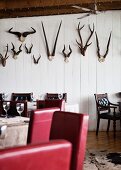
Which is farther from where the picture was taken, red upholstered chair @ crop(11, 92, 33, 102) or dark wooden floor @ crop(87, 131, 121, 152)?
red upholstered chair @ crop(11, 92, 33, 102)

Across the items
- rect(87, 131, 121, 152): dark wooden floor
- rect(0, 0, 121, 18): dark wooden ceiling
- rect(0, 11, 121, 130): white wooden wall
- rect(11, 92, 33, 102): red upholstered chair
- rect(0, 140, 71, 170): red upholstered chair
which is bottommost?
rect(87, 131, 121, 152): dark wooden floor

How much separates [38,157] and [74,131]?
2.59ft

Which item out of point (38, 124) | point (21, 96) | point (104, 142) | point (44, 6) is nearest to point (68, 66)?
point (21, 96)

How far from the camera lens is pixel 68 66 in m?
6.89

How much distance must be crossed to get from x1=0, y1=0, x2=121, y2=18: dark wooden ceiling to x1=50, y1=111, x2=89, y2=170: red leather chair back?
4415 mm

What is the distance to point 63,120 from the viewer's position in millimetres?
1922

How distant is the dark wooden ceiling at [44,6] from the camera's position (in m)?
6.02

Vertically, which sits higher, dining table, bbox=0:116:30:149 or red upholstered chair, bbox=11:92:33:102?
red upholstered chair, bbox=11:92:33:102

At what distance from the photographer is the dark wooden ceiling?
19.8 feet

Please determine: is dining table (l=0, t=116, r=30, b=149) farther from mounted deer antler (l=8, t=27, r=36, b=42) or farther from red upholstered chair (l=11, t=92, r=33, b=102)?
mounted deer antler (l=8, t=27, r=36, b=42)

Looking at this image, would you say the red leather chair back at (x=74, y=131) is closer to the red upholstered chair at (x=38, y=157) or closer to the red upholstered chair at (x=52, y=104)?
the red upholstered chair at (x=38, y=157)

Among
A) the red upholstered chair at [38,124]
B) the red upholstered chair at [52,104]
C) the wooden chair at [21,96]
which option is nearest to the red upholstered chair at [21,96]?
the wooden chair at [21,96]

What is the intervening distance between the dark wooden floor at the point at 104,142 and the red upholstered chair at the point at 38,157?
392 centimetres

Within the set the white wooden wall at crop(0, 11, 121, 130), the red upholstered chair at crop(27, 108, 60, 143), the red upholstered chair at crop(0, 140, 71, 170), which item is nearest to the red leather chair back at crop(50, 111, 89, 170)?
the red upholstered chair at crop(27, 108, 60, 143)
